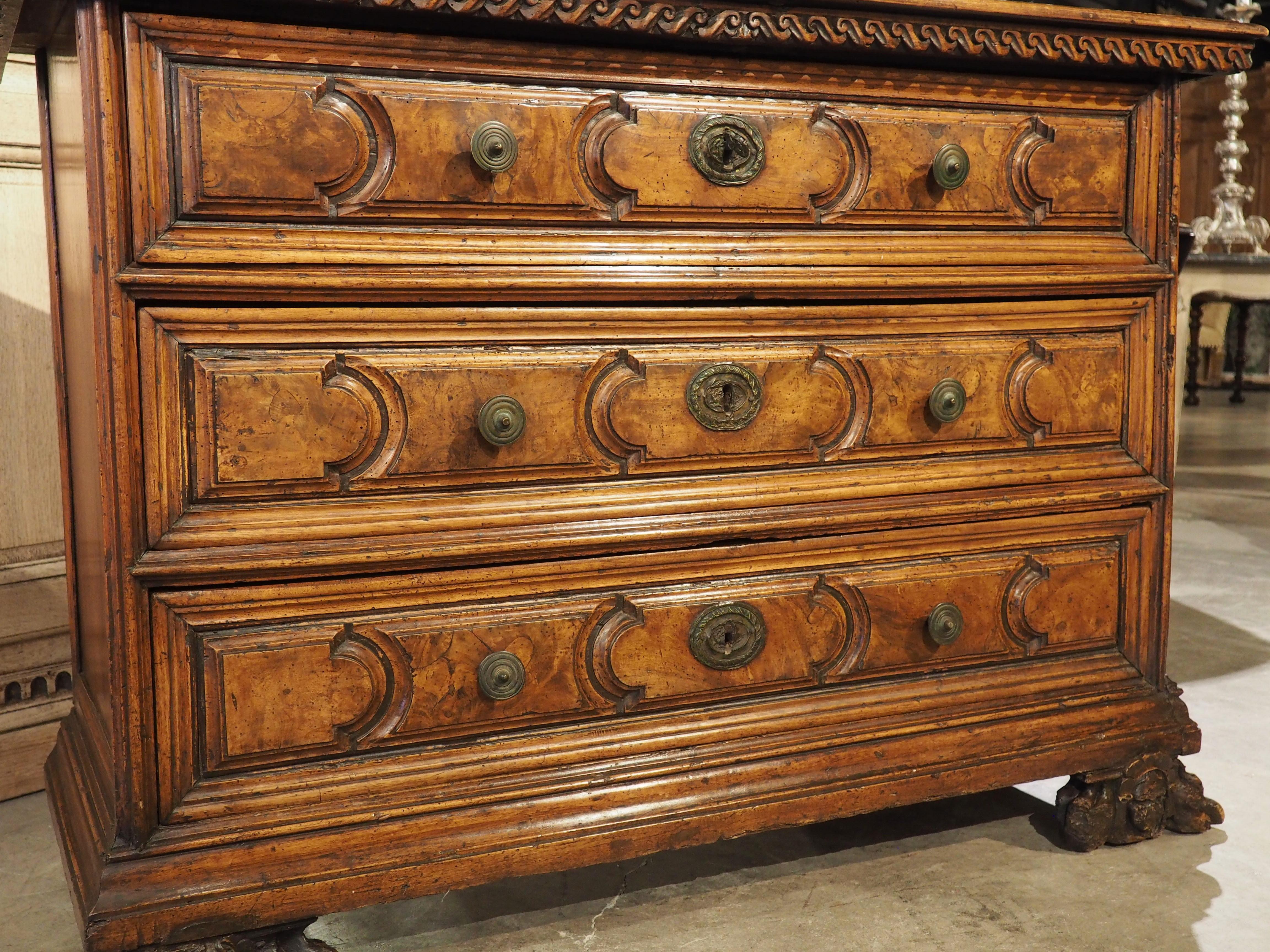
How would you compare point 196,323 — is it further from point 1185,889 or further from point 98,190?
point 1185,889

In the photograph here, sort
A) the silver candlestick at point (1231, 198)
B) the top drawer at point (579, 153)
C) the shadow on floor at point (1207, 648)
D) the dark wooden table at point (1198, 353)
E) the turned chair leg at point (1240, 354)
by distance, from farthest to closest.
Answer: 1. the turned chair leg at point (1240, 354)
2. the dark wooden table at point (1198, 353)
3. the silver candlestick at point (1231, 198)
4. the shadow on floor at point (1207, 648)
5. the top drawer at point (579, 153)

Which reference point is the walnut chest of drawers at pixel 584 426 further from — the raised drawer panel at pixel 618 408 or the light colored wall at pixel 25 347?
the light colored wall at pixel 25 347

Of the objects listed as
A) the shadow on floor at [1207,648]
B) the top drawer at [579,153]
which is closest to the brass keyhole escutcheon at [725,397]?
the top drawer at [579,153]

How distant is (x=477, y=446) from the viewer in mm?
1222

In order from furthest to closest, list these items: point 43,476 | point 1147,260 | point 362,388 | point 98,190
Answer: point 43,476, point 1147,260, point 362,388, point 98,190

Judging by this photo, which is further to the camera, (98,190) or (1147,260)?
(1147,260)

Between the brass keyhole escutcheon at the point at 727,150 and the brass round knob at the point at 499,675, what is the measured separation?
0.58 m

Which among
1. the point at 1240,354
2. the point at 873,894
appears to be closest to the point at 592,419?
the point at 873,894

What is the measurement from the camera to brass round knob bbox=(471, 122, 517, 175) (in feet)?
3.84

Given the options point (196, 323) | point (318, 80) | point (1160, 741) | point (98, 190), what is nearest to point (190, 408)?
point (196, 323)

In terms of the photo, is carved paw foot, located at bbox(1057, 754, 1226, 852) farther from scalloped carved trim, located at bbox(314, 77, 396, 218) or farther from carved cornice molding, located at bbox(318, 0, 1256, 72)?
scalloped carved trim, located at bbox(314, 77, 396, 218)

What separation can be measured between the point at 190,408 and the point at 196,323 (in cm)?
8

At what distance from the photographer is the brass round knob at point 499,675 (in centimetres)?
124

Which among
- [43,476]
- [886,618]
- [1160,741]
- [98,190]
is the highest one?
[98,190]
